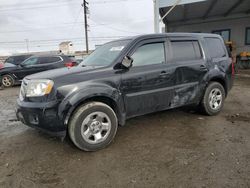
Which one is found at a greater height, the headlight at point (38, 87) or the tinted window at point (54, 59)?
the tinted window at point (54, 59)

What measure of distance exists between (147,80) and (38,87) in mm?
1839

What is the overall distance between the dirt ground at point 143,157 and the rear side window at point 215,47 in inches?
59.7

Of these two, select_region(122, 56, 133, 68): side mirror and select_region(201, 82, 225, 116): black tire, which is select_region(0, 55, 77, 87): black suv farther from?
select_region(122, 56, 133, 68): side mirror

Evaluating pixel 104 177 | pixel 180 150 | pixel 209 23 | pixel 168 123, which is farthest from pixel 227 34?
pixel 104 177

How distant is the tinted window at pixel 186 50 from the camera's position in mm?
4570

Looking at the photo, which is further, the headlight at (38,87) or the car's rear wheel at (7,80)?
the car's rear wheel at (7,80)

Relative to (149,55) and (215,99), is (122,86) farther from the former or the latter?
(215,99)

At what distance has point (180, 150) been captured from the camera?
355 centimetres

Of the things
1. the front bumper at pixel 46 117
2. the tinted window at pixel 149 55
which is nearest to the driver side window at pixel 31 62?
the front bumper at pixel 46 117

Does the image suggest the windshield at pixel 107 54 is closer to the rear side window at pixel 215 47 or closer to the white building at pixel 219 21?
the rear side window at pixel 215 47

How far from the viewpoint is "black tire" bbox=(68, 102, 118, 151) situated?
11.2 feet

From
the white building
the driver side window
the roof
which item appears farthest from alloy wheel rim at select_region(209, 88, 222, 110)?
the white building

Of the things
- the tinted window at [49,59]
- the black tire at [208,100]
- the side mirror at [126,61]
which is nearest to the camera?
the side mirror at [126,61]

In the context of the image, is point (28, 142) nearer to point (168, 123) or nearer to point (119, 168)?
point (119, 168)
